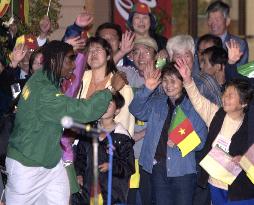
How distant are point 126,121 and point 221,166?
1.20 meters

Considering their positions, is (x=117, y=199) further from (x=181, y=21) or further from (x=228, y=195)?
(x=181, y=21)

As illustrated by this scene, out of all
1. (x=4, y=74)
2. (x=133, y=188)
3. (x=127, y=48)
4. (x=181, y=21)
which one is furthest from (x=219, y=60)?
(x=181, y=21)

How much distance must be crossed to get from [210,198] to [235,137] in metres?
0.97

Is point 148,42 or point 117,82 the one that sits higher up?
point 148,42

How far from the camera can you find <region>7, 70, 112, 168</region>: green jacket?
702 cm

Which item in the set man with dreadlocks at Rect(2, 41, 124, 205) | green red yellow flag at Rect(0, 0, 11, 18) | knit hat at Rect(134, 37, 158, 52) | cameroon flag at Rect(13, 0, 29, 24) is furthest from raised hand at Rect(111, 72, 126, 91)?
cameroon flag at Rect(13, 0, 29, 24)

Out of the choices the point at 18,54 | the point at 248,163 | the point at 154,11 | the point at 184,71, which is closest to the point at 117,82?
the point at 184,71

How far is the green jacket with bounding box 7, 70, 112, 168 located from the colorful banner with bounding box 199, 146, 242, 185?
3.86 ft

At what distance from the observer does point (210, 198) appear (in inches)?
332

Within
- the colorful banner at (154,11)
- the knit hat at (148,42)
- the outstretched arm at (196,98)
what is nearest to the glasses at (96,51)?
the knit hat at (148,42)

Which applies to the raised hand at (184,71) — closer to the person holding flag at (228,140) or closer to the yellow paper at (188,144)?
the person holding flag at (228,140)

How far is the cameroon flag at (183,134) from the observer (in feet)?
26.1

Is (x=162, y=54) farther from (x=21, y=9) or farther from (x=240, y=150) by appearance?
(x=21, y=9)

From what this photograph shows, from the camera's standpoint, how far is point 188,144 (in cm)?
794
